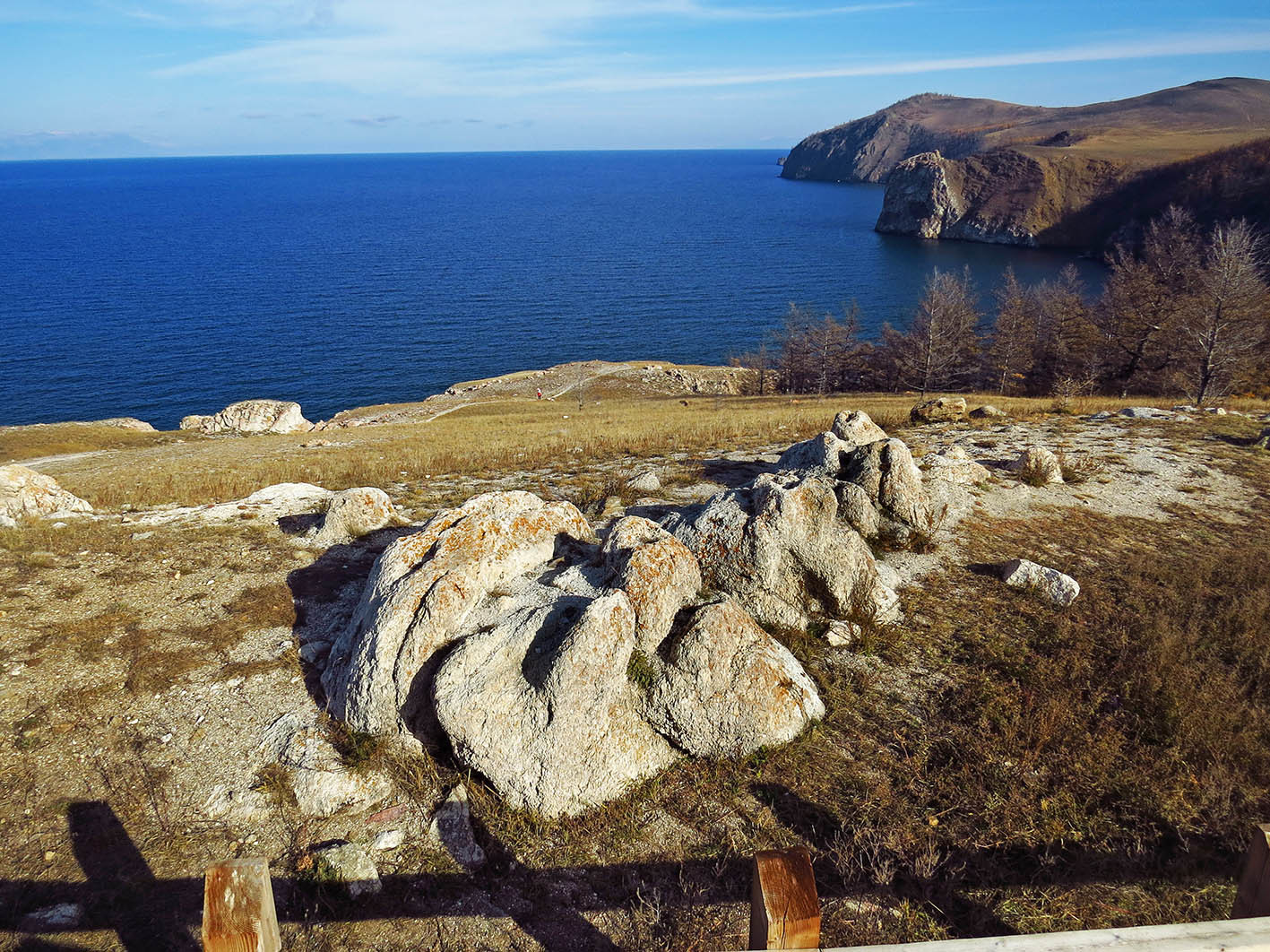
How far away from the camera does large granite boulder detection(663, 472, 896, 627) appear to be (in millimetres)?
10445

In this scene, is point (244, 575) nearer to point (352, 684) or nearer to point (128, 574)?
point (128, 574)

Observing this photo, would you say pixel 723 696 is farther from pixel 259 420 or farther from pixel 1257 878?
pixel 259 420

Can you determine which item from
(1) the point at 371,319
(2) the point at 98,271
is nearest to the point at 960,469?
(1) the point at 371,319

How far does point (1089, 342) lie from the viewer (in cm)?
5512

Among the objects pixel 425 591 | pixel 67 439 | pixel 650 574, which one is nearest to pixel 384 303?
pixel 67 439

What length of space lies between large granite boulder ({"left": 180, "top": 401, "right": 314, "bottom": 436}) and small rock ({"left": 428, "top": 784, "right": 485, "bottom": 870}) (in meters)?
43.1

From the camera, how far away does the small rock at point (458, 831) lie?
6840 millimetres

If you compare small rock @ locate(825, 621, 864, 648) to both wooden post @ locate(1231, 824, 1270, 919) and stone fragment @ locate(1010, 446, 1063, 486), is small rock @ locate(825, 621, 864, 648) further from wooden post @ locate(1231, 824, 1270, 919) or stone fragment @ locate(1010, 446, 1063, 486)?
stone fragment @ locate(1010, 446, 1063, 486)

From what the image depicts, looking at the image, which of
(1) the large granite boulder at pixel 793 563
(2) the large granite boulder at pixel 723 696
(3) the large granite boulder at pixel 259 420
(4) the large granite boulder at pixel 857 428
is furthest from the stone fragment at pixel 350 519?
(3) the large granite boulder at pixel 259 420

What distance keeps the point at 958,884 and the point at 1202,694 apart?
462 cm

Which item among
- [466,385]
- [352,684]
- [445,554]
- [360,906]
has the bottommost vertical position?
[466,385]

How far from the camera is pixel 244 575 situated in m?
12.4

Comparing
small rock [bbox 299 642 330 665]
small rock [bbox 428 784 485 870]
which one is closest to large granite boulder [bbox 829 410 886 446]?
small rock [bbox 299 642 330 665]

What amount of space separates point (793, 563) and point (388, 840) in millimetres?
6609
